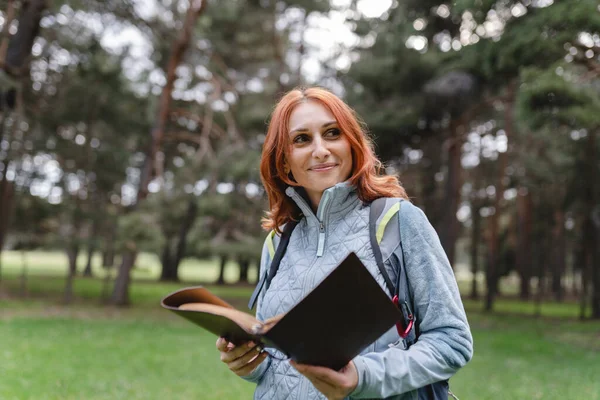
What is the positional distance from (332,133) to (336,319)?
0.65 metres

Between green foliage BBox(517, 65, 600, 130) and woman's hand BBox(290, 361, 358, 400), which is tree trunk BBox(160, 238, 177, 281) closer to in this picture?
green foliage BBox(517, 65, 600, 130)

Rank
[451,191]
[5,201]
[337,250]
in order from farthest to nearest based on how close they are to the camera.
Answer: [451,191]
[5,201]
[337,250]

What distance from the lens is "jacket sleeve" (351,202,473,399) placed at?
1242 millimetres

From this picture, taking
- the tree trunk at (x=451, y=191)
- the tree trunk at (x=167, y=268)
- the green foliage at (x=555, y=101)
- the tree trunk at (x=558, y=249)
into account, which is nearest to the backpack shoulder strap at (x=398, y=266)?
the green foliage at (x=555, y=101)

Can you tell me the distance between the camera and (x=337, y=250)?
151cm

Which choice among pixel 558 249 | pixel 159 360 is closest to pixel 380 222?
pixel 159 360

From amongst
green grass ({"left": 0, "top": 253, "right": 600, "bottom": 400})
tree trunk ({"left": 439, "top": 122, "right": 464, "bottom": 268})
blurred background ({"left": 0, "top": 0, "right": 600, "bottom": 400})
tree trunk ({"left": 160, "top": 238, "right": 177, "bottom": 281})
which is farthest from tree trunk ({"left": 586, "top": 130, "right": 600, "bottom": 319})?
tree trunk ({"left": 160, "top": 238, "right": 177, "bottom": 281})

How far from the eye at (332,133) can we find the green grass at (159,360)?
19.1ft

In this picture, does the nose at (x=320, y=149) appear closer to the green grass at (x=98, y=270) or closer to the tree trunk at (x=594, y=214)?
the tree trunk at (x=594, y=214)

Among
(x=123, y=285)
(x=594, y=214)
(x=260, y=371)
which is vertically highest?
(x=594, y=214)

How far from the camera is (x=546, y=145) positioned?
21688mm

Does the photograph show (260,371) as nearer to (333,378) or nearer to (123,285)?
(333,378)

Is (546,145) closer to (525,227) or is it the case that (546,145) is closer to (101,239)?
(525,227)

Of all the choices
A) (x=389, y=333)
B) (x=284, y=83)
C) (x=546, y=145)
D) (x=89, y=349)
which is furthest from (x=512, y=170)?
(x=389, y=333)
